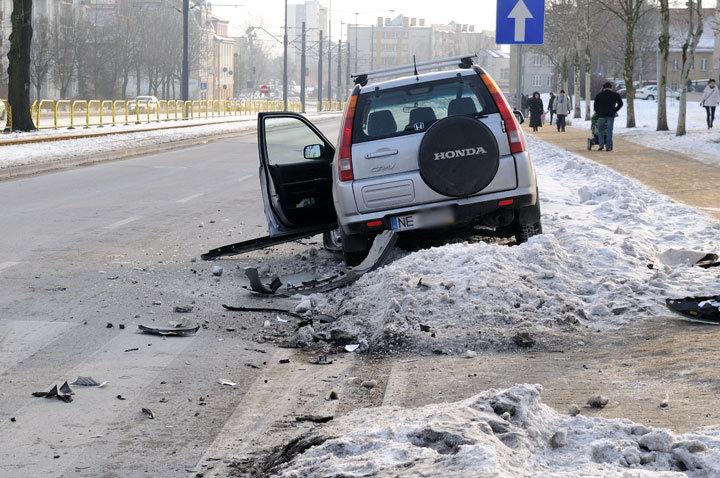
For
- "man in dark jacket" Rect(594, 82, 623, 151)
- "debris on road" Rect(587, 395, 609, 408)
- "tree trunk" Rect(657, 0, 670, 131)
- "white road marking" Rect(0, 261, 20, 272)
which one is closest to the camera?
"debris on road" Rect(587, 395, 609, 408)

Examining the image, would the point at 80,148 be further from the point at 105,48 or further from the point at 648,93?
the point at 648,93

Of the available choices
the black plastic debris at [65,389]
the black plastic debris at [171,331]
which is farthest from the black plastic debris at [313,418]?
the black plastic debris at [171,331]

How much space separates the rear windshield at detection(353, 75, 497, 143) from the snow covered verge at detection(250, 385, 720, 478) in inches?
183

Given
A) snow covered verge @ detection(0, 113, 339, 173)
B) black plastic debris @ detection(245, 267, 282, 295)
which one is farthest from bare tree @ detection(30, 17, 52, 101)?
black plastic debris @ detection(245, 267, 282, 295)

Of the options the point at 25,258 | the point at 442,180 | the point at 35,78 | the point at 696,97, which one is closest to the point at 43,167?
the point at 25,258

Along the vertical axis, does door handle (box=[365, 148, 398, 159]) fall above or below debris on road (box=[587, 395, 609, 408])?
above

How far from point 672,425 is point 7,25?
276 feet

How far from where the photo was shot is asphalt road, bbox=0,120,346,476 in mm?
4734

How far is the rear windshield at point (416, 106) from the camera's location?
898cm

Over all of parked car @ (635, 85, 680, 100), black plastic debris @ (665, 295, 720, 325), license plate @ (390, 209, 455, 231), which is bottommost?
black plastic debris @ (665, 295, 720, 325)

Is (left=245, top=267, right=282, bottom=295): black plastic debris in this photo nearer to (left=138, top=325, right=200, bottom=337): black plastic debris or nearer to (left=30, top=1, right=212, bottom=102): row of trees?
(left=138, top=325, right=200, bottom=337): black plastic debris

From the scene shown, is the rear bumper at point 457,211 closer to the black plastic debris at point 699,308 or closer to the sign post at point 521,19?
the black plastic debris at point 699,308

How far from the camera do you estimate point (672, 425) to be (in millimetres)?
4625

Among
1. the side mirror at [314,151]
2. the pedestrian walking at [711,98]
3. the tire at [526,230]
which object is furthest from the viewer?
the pedestrian walking at [711,98]
